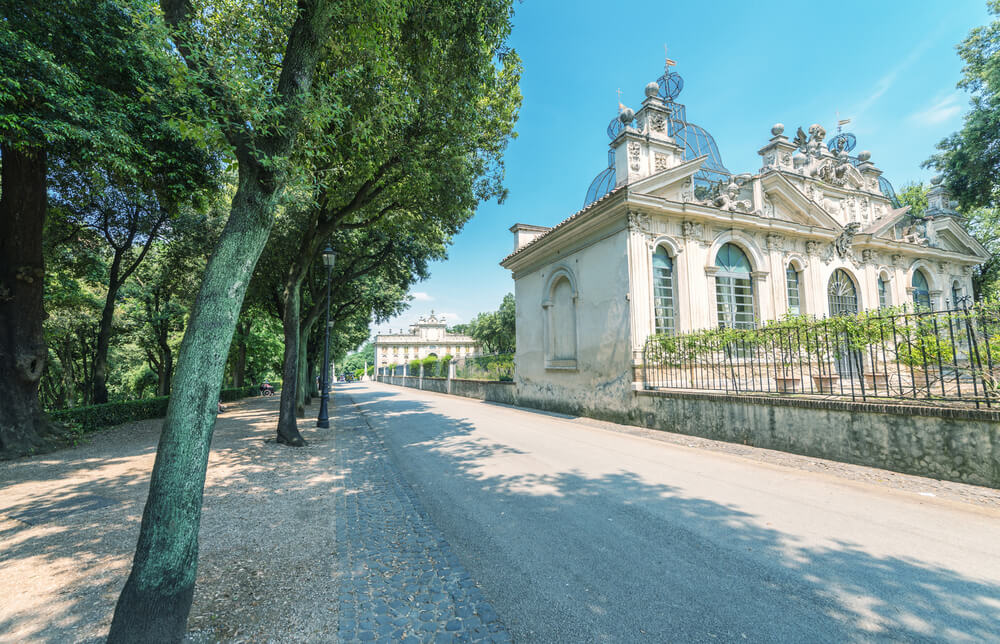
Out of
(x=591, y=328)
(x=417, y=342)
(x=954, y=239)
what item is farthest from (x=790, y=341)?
(x=417, y=342)

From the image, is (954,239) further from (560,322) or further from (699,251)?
(560,322)

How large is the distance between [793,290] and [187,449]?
18584 millimetres

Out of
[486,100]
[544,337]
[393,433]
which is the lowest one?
[393,433]

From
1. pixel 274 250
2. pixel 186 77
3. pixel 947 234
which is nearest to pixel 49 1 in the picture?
pixel 186 77

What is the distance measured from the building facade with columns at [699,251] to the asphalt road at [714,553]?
6694mm

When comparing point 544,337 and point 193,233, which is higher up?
point 193,233

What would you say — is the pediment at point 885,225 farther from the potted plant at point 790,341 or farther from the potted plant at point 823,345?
the potted plant at point 823,345

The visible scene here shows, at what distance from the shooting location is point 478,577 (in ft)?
11.0

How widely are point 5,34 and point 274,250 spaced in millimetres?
9035

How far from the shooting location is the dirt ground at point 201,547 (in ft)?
9.09

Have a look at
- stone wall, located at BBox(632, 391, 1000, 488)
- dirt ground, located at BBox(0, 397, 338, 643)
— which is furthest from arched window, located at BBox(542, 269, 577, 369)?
dirt ground, located at BBox(0, 397, 338, 643)

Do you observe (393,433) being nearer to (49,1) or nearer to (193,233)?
(49,1)

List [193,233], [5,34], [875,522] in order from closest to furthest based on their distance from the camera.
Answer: [875,522]
[5,34]
[193,233]

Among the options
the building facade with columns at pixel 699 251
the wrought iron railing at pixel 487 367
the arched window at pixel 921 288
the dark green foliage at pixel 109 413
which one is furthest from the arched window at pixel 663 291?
the arched window at pixel 921 288
